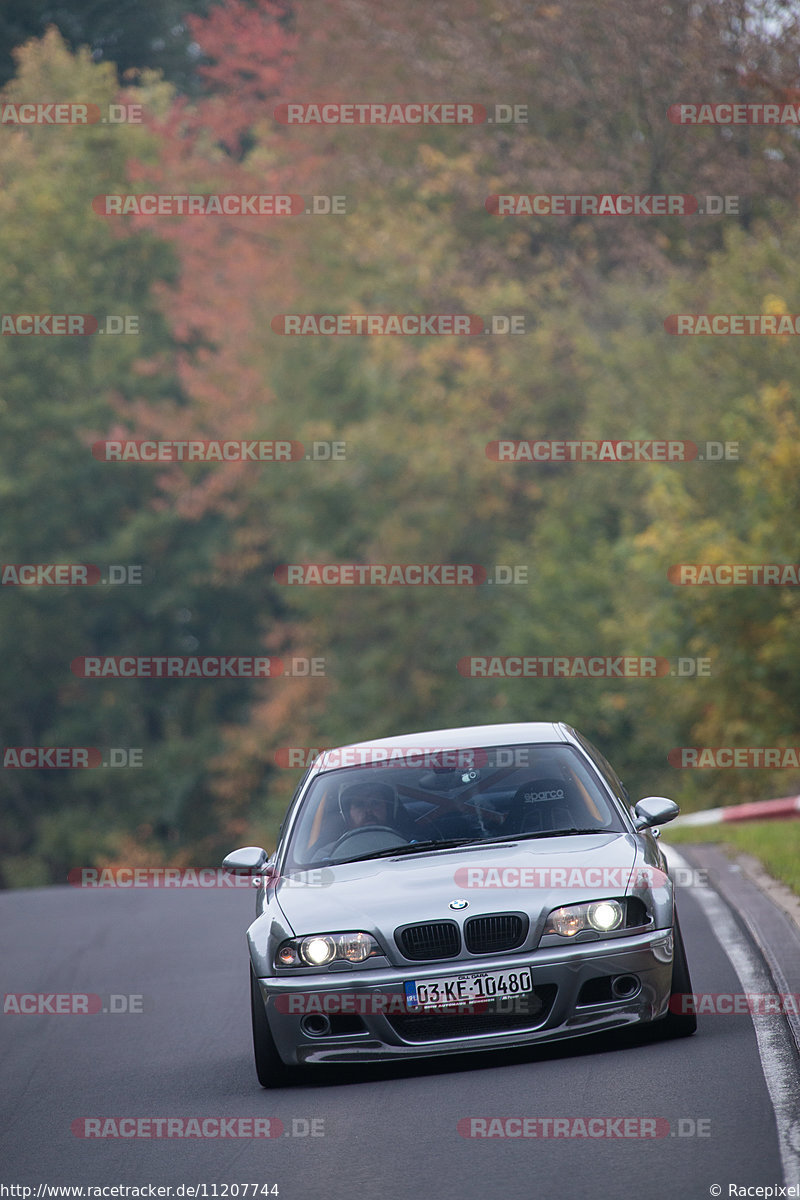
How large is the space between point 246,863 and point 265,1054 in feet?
3.89

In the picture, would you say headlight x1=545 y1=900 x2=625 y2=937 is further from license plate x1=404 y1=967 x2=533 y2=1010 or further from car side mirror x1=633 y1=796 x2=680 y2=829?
car side mirror x1=633 y1=796 x2=680 y2=829

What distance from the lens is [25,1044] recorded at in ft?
34.9

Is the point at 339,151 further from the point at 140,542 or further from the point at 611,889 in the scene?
the point at 611,889

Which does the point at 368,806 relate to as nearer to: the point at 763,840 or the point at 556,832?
the point at 556,832

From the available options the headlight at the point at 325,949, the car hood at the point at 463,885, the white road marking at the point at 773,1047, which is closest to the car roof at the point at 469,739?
the car hood at the point at 463,885

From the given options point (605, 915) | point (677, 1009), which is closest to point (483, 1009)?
point (605, 915)

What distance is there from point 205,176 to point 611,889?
42.5 m

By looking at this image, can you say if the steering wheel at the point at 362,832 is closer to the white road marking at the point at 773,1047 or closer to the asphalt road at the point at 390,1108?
the asphalt road at the point at 390,1108

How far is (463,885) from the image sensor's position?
8.13 m

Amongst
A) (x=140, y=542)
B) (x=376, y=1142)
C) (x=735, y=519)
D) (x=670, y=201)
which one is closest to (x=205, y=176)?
(x=140, y=542)

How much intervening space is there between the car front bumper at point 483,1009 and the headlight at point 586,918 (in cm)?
7

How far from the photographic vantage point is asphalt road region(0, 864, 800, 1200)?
631 cm

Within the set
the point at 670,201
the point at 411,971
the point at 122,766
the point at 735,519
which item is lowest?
the point at 122,766

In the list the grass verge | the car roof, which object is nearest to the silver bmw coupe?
the car roof
